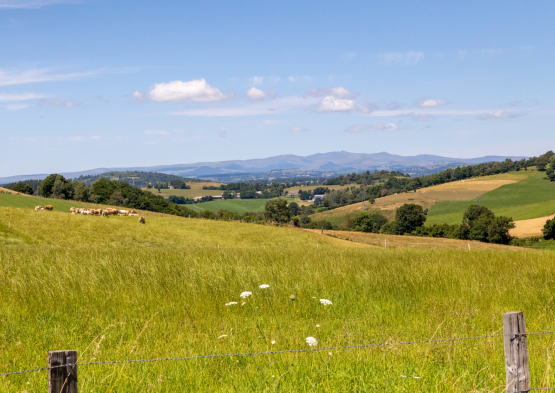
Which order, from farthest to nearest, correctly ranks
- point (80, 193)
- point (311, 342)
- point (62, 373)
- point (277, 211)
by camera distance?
1. point (80, 193)
2. point (277, 211)
3. point (311, 342)
4. point (62, 373)

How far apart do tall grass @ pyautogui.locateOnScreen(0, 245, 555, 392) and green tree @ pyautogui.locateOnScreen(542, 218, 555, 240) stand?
8168cm

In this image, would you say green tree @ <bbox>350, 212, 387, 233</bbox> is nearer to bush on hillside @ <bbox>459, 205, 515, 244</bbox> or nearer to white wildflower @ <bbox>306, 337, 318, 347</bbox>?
bush on hillside @ <bbox>459, 205, 515, 244</bbox>

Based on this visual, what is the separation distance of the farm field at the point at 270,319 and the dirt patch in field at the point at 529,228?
82.2 m

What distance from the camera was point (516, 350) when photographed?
3812mm

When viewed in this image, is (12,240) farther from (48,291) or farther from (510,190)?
(510,190)

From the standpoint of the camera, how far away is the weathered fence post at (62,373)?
2.91 meters

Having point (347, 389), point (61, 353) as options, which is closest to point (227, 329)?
point (347, 389)

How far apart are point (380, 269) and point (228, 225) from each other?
49.1 metres

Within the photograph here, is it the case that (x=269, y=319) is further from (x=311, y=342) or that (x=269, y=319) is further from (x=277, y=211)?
(x=277, y=211)

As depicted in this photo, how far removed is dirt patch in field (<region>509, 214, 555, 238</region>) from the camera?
82938 mm

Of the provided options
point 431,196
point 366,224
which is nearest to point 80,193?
point 366,224

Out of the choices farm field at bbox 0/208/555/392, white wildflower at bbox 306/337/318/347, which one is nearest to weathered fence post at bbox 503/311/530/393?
farm field at bbox 0/208/555/392

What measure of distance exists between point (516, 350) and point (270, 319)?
13.1ft

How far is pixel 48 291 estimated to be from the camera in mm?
8289
